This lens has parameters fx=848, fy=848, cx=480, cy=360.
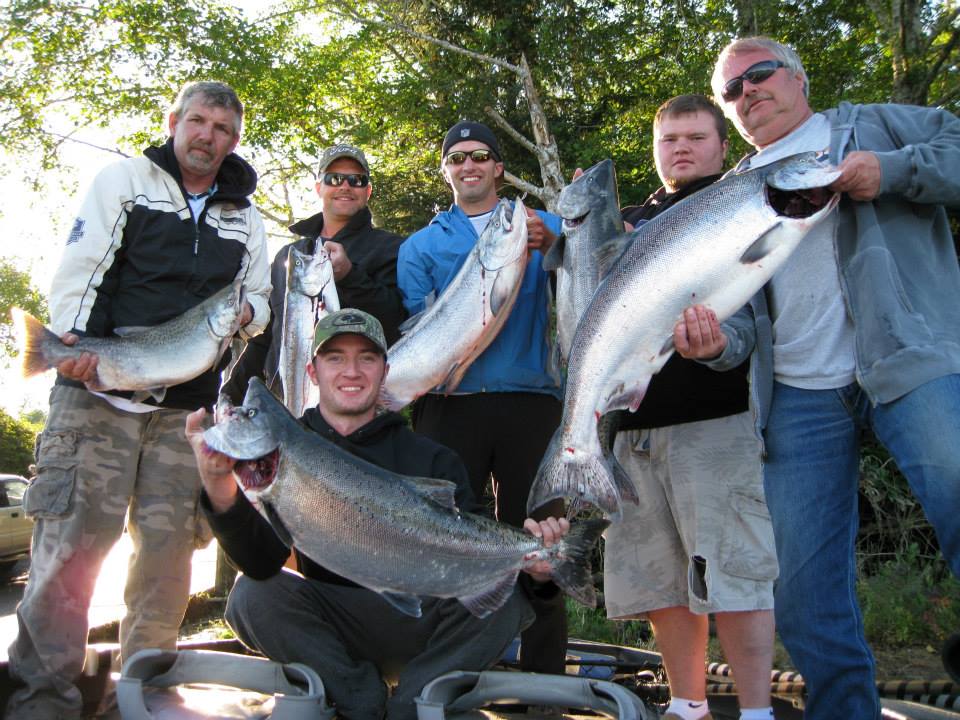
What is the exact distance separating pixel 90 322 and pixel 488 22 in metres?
15.1

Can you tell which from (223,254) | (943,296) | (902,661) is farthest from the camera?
(902,661)

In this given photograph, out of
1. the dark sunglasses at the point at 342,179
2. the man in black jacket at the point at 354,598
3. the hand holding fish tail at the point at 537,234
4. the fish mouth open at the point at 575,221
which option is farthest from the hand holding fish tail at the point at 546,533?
the dark sunglasses at the point at 342,179

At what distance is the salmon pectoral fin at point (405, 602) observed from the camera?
3188 mm

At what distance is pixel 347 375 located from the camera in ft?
12.6

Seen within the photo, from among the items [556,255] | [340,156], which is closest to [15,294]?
[340,156]

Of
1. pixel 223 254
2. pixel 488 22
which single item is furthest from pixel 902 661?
pixel 488 22

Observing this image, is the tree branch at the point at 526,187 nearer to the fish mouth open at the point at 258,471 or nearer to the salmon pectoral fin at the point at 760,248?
the salmon pectoral fin at the point at 760,248

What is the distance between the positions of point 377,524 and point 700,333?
4.74 feet

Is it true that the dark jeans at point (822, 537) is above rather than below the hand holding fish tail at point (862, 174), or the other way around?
below

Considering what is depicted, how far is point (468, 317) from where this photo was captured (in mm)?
4547

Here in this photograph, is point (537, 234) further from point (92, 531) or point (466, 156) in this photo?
point (92, 531)

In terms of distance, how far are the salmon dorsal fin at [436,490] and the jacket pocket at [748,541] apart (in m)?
1.32

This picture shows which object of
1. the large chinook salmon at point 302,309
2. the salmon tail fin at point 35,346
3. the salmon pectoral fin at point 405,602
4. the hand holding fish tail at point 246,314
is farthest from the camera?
the large chinook salmon at point 302,309

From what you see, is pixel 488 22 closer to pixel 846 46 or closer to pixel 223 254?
pixel 846 46
